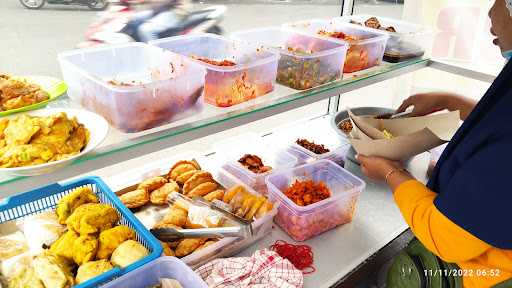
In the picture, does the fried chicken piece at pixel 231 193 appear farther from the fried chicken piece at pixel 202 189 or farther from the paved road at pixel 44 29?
the paved road at pixel 44 29

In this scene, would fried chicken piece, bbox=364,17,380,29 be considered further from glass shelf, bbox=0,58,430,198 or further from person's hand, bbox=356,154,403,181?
person's hand, bbox=356,154,403,181

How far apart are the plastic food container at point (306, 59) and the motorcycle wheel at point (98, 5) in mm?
665

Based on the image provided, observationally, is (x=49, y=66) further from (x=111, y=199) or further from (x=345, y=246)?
(x=345, y=246)

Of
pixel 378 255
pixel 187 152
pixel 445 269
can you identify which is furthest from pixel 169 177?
pixel 445 269

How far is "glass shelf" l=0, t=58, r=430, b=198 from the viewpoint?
846 millimetres

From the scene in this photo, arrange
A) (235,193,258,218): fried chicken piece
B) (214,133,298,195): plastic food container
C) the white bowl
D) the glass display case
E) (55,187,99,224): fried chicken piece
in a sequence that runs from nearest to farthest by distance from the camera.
Answer: the white bowl < the glass display case < (55,187,99,224): fried chicken piece < (235,193,258,218): fried chicken piece < (214,133,298,195): plastic food container

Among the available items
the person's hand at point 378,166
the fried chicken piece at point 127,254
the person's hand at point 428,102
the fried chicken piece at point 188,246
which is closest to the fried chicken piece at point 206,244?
the fried chicken piece at point 188,246

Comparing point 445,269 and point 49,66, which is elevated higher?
point 49,66

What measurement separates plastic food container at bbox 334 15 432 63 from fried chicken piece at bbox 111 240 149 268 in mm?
1314

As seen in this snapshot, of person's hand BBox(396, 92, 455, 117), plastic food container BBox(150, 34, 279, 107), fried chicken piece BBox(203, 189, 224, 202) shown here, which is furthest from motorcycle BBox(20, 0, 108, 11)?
person's hand BBox(396, 92, 455, 117)

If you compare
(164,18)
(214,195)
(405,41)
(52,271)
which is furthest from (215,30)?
(52,271)

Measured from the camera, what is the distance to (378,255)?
1.55 meters

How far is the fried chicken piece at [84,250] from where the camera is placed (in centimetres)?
104

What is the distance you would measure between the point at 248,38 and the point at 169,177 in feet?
2.16
